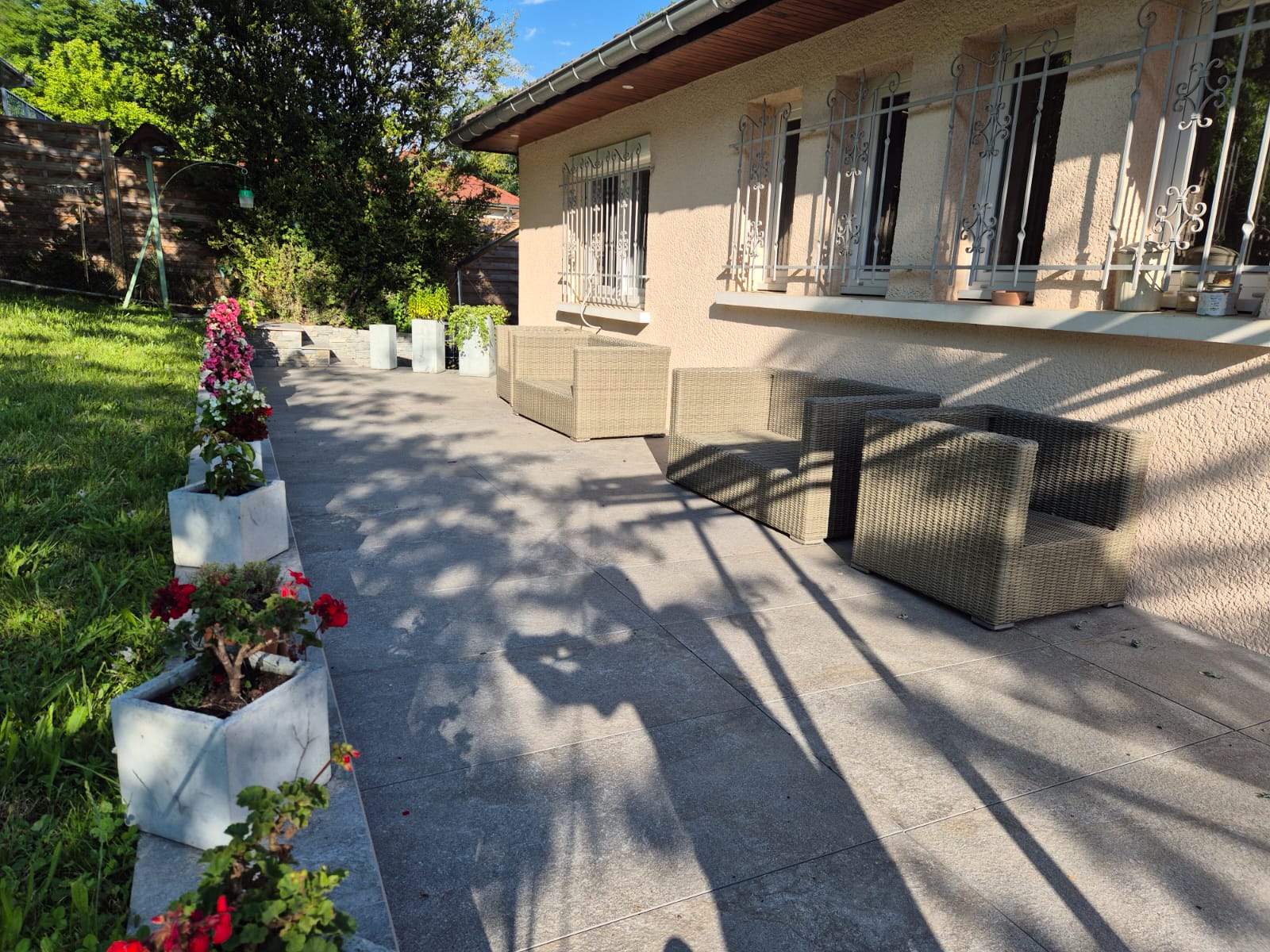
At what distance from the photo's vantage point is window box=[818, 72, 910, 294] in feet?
16.9

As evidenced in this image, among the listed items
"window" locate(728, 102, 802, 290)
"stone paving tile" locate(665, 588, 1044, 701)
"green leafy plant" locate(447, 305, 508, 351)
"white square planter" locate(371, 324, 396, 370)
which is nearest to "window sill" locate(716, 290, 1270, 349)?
"window" locate(728, 102, 802, 290)

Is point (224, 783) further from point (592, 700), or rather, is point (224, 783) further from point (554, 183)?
point (554, 183)

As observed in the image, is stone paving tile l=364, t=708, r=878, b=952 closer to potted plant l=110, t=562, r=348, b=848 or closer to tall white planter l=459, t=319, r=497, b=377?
potted plant l=110, t=562, r=348, b=848

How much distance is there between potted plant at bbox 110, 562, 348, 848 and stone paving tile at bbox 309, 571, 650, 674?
2.83ft

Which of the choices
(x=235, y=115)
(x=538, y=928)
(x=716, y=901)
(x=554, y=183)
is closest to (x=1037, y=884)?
(x=716, y=901)

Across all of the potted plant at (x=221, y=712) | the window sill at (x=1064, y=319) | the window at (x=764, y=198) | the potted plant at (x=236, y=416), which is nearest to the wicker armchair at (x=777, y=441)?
the window sill at (x=1064, y=319)

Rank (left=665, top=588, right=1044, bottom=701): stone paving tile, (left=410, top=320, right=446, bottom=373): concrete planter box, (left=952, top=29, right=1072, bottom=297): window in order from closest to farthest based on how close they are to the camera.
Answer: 1. (left=665, top=588, right=1044, bottom=701): stone paving tile
2. (left=952, top=29, right=1072, bottom=297): window
3. (left=410, top=320, right=446, bottom=373): concrete planter box

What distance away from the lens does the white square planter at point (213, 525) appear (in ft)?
10.2

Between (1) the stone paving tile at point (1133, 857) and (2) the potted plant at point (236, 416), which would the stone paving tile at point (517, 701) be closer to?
(1) the stone paving tile at point (1133, 857)

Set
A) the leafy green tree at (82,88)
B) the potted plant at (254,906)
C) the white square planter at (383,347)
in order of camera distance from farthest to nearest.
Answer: the leafy green tree at (82,88) < the white square planter at (383,347) < the potted plant at (254,906)

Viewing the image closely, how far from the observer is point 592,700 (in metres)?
2.69

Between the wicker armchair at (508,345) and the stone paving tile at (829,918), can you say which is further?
the wicker armchair at (508,345)

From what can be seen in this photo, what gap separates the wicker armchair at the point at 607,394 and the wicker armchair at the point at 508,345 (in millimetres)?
697

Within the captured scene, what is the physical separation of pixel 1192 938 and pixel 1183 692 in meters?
1.36
